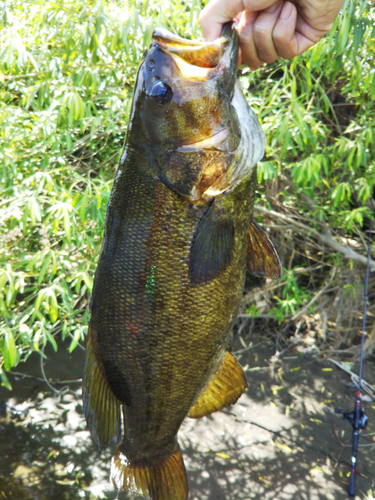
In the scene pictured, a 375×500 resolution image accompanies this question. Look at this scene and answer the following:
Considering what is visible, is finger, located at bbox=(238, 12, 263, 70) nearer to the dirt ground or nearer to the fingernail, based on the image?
the fingernail

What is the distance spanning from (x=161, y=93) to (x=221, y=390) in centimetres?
107

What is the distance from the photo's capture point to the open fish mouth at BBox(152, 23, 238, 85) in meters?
1.15

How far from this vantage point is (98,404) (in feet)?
4.56

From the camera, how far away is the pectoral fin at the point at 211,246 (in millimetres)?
1199

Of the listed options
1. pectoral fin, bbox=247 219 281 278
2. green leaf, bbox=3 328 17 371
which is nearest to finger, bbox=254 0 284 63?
pectoral fin, bbox=247 219 281 278

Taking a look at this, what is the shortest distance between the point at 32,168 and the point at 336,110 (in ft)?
11.6

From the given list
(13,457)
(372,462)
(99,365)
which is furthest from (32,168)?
(372,462)

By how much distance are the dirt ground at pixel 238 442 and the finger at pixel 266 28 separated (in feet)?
12.4

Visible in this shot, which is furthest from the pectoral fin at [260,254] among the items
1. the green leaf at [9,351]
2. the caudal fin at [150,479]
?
the green leaf at [9,351]

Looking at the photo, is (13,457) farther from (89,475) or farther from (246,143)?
(246,143)

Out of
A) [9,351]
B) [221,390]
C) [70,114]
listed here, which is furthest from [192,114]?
[9,351]

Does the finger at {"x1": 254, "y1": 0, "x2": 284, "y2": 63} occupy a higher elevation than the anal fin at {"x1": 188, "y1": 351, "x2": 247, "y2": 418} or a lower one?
higher

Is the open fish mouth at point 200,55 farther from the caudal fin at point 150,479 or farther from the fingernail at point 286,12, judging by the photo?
the caudal fin at point 150,479

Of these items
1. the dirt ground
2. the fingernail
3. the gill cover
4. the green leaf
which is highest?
the fingernail
